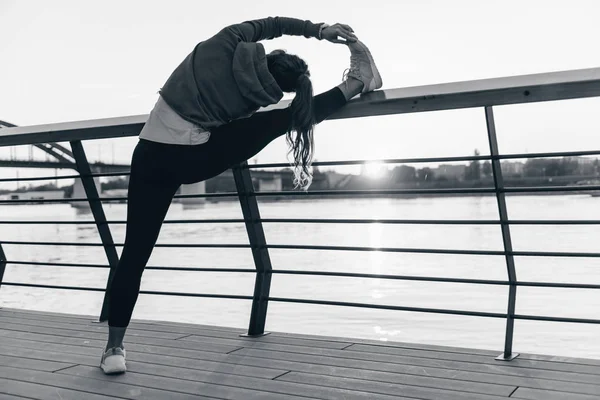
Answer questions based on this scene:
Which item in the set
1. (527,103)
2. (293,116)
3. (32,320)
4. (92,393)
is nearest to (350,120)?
(293,116)

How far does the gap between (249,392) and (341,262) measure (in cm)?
906

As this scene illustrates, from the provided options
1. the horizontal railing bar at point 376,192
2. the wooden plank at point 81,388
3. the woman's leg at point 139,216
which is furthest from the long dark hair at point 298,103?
the wooden plank at point 81,388

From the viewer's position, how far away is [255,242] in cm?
270

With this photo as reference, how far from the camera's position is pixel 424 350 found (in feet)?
7.73

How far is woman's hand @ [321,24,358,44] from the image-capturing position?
2271 mm

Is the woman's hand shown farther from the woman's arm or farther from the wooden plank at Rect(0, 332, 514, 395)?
the wooden plank at Rect(0, 332, 514, 395)

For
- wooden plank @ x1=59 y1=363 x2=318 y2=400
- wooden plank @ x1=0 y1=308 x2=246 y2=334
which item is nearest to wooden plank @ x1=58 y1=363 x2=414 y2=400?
wooden plank @ x1=59 y1=363 x2=318 y2=400

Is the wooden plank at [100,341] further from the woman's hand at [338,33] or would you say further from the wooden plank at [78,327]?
the woman's hand at [338,33]

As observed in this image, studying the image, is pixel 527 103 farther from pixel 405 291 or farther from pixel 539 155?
pixel 405 291

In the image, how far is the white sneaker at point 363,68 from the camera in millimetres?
2176

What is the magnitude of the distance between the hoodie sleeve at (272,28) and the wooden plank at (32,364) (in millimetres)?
1244

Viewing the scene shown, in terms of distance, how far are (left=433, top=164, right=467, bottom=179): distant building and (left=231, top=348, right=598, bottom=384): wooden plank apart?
1118 millimetres

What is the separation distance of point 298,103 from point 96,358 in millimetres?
1154

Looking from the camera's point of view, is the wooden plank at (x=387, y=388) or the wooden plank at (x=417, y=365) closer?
the wooden plank at (x=387, y=388)
